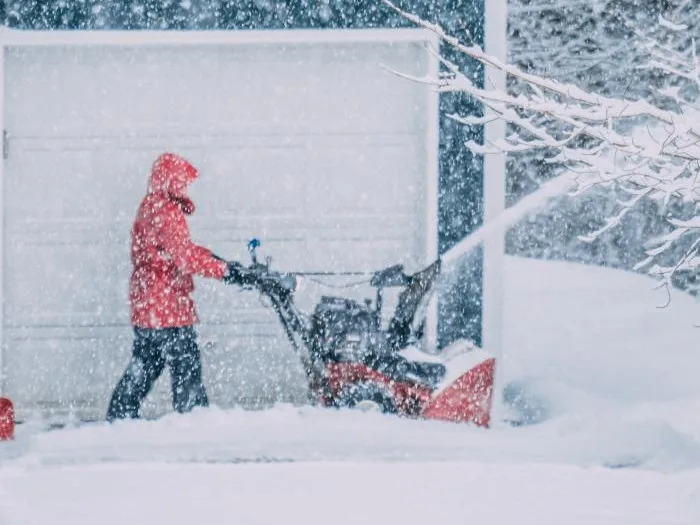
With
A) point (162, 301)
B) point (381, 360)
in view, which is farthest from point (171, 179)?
point (381, 360)

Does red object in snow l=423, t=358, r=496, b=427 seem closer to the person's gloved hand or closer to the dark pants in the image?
the person's gloved hand

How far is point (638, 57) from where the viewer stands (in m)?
17.7

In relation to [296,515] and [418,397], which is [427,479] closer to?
[296,515]

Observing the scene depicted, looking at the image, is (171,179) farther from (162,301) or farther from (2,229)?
(2,229)

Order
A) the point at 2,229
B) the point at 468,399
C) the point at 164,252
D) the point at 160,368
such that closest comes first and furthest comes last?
1. the point at 468,399
2. the point at 164,252
3. the point at 160,368
4. the point at 2,229

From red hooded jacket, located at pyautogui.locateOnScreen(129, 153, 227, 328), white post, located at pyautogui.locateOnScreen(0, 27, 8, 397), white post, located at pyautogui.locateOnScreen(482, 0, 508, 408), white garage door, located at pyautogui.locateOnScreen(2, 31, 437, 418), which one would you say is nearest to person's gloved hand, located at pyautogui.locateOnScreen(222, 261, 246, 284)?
red hooded jacket, located at pyautogui.locateOnScreen(129, 153, 227, 328)

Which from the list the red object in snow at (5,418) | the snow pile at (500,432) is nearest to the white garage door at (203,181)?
the snow pile at (500,432)

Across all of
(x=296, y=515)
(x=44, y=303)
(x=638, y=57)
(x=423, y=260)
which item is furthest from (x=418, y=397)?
(x=638, y=57)

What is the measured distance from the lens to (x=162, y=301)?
7.19 m

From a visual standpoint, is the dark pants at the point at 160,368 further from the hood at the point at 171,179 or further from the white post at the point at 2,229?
the white post at the point at 2,229

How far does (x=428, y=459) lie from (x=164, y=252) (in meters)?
2.05

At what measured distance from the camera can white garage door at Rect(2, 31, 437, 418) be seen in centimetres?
870

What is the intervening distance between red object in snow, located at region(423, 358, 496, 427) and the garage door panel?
244 centimetres

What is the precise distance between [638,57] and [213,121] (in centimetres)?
1053
